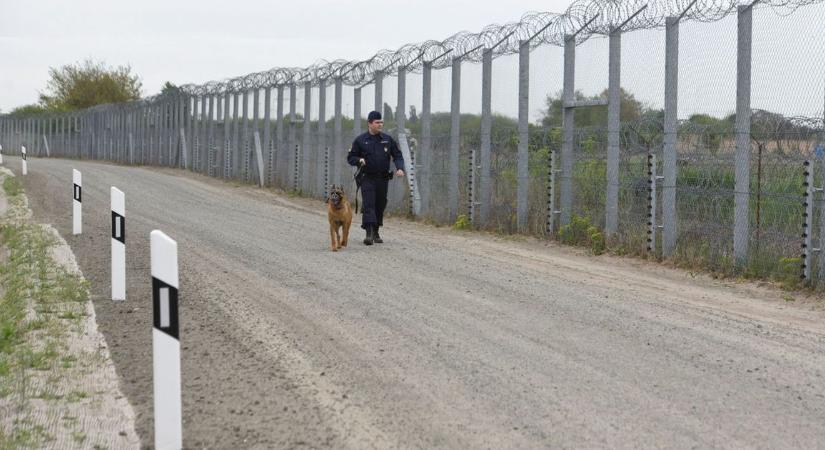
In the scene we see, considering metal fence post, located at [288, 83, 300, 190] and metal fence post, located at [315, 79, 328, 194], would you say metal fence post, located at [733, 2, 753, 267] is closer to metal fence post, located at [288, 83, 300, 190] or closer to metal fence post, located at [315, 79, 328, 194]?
metal fence post, located at [315, 79, 328, 194]

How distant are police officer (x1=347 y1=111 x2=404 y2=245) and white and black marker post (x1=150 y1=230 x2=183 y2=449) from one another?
31.2 feet

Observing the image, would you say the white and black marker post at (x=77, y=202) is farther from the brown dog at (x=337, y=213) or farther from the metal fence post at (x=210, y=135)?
the metal fence post at (x=210, y=135)

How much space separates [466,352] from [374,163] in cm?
783

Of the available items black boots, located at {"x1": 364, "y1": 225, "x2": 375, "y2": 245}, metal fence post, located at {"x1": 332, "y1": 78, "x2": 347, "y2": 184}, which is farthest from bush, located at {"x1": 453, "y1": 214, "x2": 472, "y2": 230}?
metal fence post, located at {"x1": 332, "y1": 78, "x2": 347, "y2": 184}

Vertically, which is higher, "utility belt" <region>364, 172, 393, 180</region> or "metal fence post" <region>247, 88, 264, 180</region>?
"metal fence post" <region>247, 88, 264, 180</region>

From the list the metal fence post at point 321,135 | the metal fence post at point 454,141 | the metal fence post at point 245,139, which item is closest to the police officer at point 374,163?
the metal fence post at point 454,141

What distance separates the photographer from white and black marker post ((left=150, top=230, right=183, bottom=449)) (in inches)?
209

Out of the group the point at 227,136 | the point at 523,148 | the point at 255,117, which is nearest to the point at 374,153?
the point at 523,148

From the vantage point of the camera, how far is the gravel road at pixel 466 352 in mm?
5621

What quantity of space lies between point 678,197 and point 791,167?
2.13 m

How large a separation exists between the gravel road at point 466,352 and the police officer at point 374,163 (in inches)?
48.6

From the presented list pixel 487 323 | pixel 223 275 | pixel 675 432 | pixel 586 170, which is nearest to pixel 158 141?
pixel 586 170

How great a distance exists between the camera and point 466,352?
7.37m

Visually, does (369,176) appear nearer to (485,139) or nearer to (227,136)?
(485,139)
